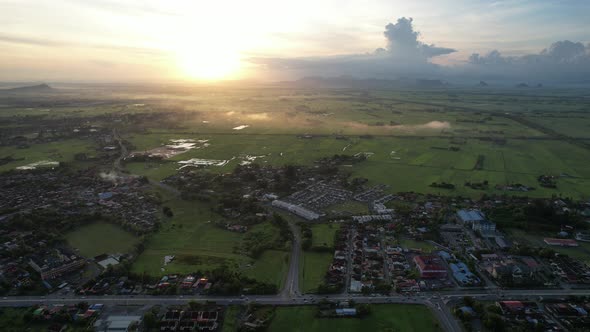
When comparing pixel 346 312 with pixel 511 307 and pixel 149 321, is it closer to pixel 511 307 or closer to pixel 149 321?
pixel 511 307

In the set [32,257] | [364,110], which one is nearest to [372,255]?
[32,257]

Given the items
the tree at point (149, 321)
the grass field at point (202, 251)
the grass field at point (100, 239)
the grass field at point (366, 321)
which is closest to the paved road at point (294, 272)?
the grass field at point (202, 251)

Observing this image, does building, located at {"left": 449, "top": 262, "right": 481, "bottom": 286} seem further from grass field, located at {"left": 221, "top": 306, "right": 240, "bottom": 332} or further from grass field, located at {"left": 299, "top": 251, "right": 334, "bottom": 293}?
grass field, located at {"left": 221, "top": 306, "right": 240, "bottom": 332}

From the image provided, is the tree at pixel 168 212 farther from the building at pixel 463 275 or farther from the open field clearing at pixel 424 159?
the building at pixel 463 275

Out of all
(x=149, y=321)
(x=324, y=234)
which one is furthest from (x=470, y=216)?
(x=149, y=321)

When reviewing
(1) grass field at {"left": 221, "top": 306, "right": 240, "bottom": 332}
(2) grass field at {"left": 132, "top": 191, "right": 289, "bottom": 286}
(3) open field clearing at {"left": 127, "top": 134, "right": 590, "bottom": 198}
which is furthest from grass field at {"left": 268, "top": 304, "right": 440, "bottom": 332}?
(3) open field clearing at {"left": 127, "top": 134, "right": 590, "bottom": 198}

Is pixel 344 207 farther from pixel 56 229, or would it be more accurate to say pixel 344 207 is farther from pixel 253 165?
pixel 56 229
